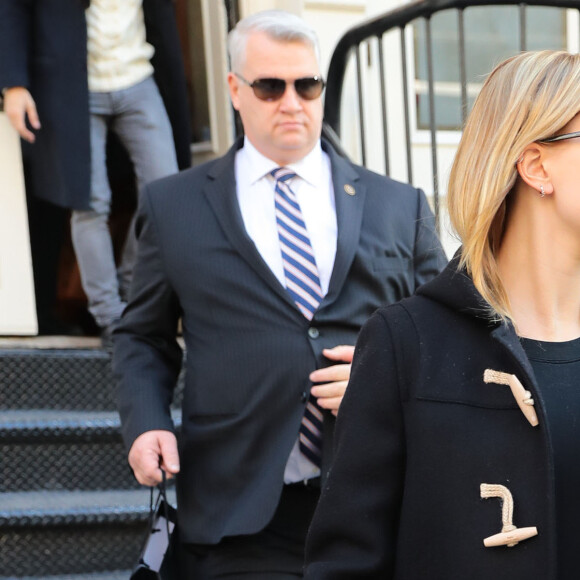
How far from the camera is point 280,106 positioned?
2734mm

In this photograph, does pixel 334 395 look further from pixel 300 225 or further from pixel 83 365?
pixel 83 365

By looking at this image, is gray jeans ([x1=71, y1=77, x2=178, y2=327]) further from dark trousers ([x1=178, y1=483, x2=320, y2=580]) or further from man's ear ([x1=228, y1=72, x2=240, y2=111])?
dark trousers ([x1=178, y1=483, x2=320, y2=580])

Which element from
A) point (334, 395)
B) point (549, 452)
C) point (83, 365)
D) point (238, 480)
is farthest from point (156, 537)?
point (83, 365)

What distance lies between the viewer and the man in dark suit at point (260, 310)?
8.02 ft

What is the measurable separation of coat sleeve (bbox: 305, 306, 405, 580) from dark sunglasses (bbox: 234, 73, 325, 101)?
48.7 inches

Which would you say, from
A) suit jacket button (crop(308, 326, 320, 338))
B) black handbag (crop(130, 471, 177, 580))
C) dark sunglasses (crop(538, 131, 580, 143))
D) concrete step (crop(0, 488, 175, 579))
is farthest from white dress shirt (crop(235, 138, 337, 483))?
concrete step (crop(0, 488, 175, 579))

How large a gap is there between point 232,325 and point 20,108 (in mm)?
1953

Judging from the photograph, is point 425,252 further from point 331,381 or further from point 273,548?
point 273,548

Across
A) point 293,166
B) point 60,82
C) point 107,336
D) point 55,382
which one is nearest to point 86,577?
point 55,382

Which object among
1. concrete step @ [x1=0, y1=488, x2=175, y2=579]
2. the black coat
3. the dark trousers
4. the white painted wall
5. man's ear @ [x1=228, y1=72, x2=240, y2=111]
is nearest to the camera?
the black coat

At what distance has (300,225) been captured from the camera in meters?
2.60

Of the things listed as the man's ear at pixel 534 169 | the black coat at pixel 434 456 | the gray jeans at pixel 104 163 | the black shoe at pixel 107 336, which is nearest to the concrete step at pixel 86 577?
the black shoe at pixel 107 336

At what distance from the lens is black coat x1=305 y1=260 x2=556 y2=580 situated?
1.56m

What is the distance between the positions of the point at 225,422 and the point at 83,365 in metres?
1.78
